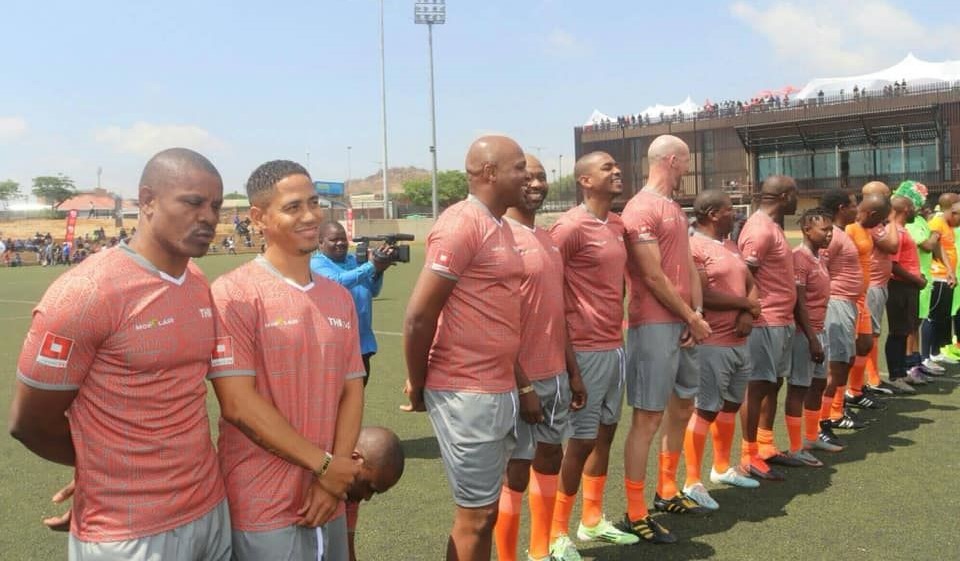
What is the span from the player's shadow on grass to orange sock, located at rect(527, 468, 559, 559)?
2.23 meters

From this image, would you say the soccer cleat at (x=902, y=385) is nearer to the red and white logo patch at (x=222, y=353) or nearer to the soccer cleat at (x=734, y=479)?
the soccer cleat at (x=734, y=479)

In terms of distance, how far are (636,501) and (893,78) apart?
5935cm

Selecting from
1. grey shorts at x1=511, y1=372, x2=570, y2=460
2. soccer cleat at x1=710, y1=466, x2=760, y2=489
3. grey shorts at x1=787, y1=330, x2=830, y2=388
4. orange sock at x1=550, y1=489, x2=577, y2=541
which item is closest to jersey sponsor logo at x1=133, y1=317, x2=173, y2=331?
grey shorts at x1=511, y1=372, x2=570, y2=460

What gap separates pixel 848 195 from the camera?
7.12m

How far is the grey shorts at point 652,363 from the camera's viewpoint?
4.91 m

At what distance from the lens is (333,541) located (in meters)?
2.81

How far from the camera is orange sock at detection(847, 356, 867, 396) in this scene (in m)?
8.14

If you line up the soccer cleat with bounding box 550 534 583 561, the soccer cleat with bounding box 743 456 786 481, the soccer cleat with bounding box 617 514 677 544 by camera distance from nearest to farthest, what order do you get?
the soccer cleat with bounding box 550 534 583 561 → the soccer cleat with bounding box 617 514 677 544 → the soccer cleat with bounding box 743 456 786 481

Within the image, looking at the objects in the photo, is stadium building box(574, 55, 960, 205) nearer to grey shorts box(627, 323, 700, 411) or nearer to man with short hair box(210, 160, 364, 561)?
grey shorts box(627, 323, 700, 411)

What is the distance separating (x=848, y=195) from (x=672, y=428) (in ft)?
9.99

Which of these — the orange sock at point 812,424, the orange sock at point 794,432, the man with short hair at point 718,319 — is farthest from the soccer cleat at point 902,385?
the man with short hair at point 718,319

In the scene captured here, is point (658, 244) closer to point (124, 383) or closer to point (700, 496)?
point (700, 496)

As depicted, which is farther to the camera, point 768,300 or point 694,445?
point 768,300

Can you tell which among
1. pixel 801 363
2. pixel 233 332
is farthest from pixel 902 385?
pixel 233 332
